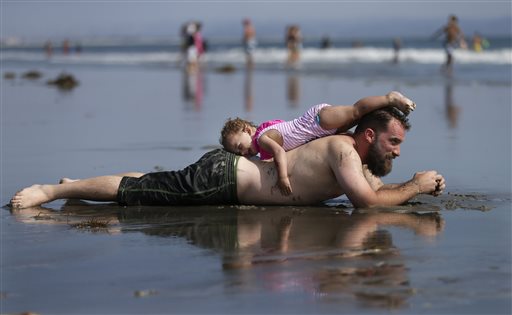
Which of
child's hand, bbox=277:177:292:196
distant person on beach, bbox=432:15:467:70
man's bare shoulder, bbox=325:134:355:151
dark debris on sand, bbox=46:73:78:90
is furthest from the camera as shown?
distant person on beach, bbox=432:15:467:70

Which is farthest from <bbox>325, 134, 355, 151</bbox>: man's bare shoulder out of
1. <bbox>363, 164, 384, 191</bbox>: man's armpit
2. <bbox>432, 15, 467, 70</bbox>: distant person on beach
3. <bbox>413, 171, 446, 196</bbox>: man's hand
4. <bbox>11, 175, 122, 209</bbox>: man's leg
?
<bbox>432, 15, 467, 70</bbox>: distant person on beach

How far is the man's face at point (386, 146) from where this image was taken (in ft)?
22.4

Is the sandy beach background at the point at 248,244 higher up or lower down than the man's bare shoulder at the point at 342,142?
lower down

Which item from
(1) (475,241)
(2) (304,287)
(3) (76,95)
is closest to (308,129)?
(1) (475,241)

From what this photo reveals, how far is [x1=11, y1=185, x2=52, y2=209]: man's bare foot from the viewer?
7.37 metres

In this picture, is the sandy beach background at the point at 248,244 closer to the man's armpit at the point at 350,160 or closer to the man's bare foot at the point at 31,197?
the man's bare foot at the point at 31,197

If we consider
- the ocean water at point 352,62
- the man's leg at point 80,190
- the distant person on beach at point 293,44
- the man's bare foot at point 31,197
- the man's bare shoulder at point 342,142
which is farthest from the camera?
the distant person on beach at point 293,44

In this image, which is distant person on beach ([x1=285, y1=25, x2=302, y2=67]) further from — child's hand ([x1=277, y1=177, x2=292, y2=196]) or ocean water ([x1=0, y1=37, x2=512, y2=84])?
child's hand ([x1=277, y1=177, x2=292, y2=196])

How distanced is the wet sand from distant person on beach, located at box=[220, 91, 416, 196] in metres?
0.42

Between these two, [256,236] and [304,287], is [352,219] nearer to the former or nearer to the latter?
[256,236]

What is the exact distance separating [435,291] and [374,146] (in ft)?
7.42

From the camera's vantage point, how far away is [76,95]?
18.7 m

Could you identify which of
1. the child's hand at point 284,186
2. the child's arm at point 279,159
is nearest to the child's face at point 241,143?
the child's arm at point 279,159

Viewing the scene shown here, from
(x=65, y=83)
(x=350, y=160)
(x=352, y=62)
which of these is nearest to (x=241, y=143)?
(x=350, y=160)
